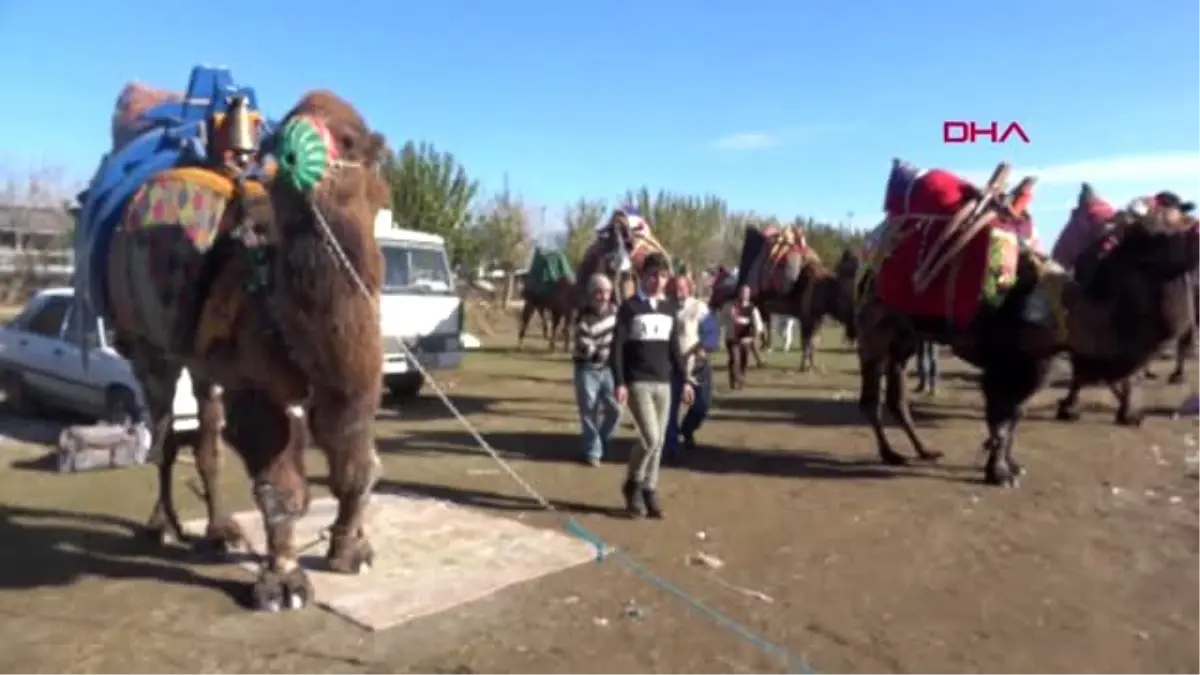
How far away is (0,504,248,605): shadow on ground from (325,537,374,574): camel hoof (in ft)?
1.68


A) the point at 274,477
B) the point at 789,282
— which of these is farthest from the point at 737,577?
the point at 789,282

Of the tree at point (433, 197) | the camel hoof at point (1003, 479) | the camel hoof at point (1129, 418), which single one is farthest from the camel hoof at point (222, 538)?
the tree at point (433, 197)

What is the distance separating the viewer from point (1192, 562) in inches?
254

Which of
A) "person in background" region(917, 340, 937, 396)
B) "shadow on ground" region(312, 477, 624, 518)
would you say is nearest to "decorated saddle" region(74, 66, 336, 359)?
"shadow on ground" region(312, 477, 624, 518)

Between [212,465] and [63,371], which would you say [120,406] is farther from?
[212,465]

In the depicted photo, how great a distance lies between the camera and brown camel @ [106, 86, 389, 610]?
4.66m

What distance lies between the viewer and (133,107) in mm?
7430

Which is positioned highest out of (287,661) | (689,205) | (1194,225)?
(689,205)

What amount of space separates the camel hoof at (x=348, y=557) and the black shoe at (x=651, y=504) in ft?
7.48

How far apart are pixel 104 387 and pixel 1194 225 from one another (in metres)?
10.7

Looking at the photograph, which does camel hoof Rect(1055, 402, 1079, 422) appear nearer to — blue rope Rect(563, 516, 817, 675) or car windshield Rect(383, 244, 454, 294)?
blue rope Rect(563, 516, 817, 675)

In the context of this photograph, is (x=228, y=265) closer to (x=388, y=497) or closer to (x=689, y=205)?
(x=388, y=497)

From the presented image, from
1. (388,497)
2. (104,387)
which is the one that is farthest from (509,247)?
(388,497)

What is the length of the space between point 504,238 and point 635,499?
32458mm
